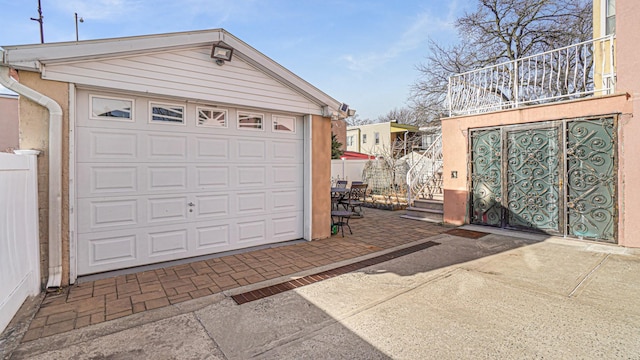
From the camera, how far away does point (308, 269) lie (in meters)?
4.39

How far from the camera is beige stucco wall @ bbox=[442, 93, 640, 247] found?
509cm

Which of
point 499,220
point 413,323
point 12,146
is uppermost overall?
point 12,146

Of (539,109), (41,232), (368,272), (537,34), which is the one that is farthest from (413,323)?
(537,34)

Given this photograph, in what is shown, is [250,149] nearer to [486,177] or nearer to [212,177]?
[212,177]

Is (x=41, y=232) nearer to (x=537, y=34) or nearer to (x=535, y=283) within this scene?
(x=535, y=283)

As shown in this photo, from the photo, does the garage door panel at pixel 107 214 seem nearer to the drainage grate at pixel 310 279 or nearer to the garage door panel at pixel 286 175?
the drainage grate at pixel 310 279

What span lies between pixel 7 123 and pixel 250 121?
9.53m

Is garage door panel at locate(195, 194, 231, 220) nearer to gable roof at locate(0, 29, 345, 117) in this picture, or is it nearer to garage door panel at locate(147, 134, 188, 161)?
garage door panel at locate(147, 134, 188, 161)

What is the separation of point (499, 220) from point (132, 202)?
716 centimetres

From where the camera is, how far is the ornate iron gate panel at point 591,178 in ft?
17.2

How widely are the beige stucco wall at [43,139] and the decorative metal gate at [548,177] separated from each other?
7.63 meters

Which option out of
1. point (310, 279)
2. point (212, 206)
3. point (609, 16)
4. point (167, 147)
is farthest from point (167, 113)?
point (609, 16)

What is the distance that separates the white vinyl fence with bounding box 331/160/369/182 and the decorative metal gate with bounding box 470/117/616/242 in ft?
24.7

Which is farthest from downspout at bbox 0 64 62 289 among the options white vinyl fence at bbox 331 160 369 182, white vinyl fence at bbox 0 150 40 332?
white vinyl fence at bbox 331 160 369 182
